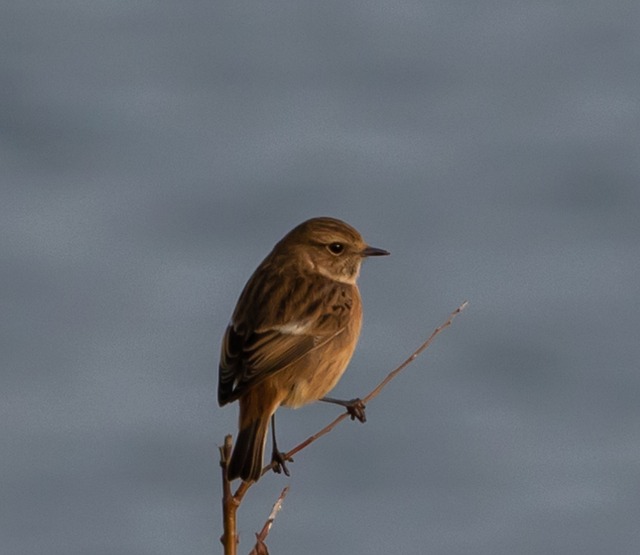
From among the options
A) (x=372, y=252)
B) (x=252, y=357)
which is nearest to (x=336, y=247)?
(x=372, y=252)

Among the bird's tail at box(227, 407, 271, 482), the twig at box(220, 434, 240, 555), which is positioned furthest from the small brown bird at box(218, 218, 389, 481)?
the twig at box(220, 434, 240, 555)

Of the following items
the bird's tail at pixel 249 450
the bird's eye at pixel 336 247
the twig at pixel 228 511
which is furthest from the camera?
the bird's eye at pixel 336 247

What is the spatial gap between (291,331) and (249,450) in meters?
1.03

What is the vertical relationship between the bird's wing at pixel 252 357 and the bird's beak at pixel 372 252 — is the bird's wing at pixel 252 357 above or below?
below

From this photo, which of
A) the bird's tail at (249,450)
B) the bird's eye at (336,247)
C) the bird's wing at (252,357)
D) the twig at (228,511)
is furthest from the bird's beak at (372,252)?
the twig at (228,511)

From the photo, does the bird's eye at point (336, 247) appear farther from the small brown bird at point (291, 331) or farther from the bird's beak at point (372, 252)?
the bird's beak at point (372, 252)

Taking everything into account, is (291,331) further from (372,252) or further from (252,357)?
(372,252)

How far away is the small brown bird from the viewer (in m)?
6.53

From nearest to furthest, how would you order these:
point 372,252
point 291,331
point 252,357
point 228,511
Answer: point 228,511 → point 252,357 → point 291,331 → point 372,252

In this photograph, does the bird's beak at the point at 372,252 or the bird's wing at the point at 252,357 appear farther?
the bird's beak at the point at 372,252

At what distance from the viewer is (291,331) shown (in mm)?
6930

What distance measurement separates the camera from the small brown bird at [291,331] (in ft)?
21.4

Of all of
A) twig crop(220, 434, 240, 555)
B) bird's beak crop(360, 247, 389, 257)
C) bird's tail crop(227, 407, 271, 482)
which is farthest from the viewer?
bird's beak crop(360, 247, 389, 257)

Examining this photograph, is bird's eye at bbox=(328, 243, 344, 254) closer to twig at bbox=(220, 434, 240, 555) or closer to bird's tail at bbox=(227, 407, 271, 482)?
bird's tail at bbox=(227, 407, 271, 482)
